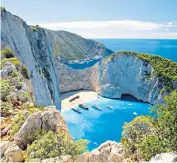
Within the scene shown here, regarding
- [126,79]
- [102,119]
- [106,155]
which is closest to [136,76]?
[126,79]

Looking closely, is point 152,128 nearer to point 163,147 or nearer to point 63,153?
point 163,147

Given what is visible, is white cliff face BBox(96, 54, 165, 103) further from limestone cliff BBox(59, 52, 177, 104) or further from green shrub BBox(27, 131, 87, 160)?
green shrub BBox(27, 131, 87, 160)

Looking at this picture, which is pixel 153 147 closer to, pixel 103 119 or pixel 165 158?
pixel 165 158

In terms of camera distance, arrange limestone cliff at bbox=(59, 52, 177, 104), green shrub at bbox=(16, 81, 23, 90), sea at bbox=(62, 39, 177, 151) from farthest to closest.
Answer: limestone cliff at bbox=(59, 52, 177, 104), sea at bbox=(62, 39, 177, 151), green shrub at bbox=(16, 81, 23, 90)

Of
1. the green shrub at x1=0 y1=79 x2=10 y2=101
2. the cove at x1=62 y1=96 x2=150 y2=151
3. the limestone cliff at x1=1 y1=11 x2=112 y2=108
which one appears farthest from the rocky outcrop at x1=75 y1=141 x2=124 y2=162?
the cove at x1=62 y1=96 x2=150 y2=151

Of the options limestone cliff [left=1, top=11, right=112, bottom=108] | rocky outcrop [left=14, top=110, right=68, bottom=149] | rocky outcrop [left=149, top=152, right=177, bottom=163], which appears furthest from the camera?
limestone cliff [left=1, top=11, right=112, bottom=108]

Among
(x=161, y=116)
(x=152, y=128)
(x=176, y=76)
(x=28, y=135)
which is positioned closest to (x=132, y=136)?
(x=152, y=128)

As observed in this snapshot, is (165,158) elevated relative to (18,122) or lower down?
elevated

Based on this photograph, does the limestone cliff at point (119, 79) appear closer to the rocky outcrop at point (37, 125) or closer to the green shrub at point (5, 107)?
the green shrub at point (5, 107)
